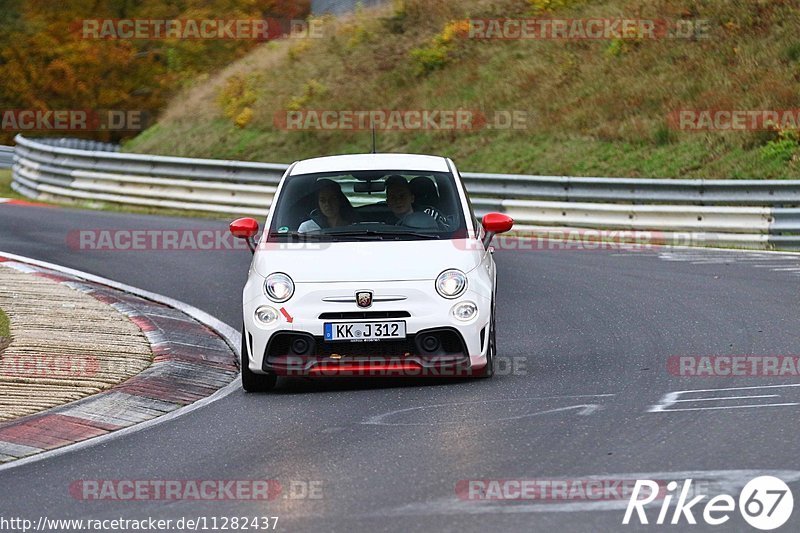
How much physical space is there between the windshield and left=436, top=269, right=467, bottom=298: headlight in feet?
1.89

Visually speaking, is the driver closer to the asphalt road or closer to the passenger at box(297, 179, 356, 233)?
the passenger at box(297, 179, 356, 233)

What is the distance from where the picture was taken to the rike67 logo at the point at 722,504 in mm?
5758

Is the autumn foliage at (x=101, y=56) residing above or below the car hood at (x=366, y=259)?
above

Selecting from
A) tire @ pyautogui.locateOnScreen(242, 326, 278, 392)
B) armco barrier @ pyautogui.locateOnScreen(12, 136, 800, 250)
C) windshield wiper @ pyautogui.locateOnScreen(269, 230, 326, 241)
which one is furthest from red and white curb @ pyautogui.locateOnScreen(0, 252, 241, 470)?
armco barrier @ pyautogui.locateOnScreen(12, 136, 800, 250)

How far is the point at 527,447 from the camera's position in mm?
7273

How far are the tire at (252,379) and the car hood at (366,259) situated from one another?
55cm

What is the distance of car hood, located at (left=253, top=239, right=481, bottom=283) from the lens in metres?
9.21

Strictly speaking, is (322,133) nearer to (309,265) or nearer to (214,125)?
(214,125)
